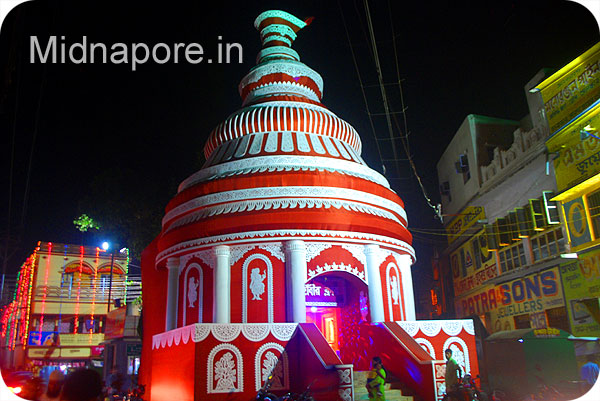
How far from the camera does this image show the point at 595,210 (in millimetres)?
17453

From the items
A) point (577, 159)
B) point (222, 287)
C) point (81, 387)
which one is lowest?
point (81, 387)

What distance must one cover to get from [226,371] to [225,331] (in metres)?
0.93

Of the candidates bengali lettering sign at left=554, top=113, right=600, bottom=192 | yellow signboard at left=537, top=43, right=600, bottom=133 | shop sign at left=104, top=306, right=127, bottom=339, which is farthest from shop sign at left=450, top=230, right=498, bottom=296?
shop sign at left=104, top=306, right=127, bottom=339

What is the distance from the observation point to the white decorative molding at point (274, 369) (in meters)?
12.3

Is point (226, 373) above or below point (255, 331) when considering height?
below

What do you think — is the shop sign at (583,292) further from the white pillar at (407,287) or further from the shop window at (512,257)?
the white pillar at (407,287)

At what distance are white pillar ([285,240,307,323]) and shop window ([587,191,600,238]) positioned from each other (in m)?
10.5

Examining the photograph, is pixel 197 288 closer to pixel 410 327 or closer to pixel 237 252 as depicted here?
pixel 237 252

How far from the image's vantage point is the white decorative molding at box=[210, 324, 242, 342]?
39.9 feet

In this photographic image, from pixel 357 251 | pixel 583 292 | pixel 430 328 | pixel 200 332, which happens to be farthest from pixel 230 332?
pixel 583 292

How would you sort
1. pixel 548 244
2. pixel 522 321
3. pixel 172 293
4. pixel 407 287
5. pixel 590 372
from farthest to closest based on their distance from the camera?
pixel 522 321
pixel 548 244
pixel 407 287
pixel 172 293
pixel 590 372

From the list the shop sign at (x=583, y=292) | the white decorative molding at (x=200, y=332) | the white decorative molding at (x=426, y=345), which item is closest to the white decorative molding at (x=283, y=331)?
the white decorative molding at (x=200, y=332)

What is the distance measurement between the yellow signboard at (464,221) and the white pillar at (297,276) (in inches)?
607

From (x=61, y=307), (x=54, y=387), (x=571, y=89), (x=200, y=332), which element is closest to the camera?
(x=54, y=387)
